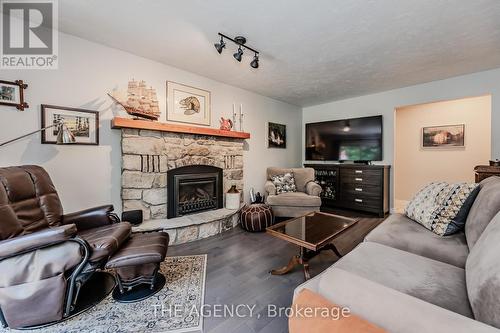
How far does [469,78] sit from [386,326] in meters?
4.39

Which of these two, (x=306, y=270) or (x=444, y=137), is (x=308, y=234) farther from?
(x=444, y=137)

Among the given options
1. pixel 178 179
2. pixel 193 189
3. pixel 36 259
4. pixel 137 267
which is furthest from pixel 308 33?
pixel 36 259

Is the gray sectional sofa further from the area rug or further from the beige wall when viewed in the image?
the beige wall

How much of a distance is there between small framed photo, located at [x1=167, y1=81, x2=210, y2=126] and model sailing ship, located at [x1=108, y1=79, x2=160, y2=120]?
0.28 meters

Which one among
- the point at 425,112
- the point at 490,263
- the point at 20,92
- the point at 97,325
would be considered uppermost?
the point at 425,112

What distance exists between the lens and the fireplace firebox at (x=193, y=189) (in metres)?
2.95

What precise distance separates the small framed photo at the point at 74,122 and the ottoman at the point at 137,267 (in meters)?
1.44

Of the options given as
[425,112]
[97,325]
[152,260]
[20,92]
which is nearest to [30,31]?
[20,92]

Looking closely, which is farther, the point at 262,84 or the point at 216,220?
the point at 262,84

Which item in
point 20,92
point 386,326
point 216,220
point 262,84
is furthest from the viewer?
point 262,84

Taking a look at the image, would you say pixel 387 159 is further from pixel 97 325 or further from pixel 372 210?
pixel 97 325

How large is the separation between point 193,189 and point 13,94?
2151mm

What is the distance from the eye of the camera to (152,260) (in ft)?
5.25

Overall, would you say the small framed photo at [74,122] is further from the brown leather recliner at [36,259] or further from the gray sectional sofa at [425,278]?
the gray sectional sofa at [425,278]
